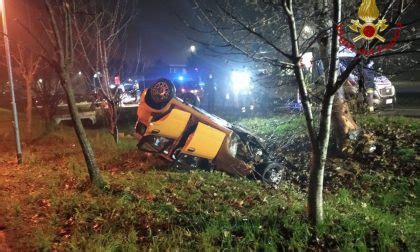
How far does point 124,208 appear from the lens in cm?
731

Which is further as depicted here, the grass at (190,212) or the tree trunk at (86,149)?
the tree trunk at (86,149)

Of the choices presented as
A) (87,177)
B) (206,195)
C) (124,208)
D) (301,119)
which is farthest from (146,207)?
(301,119)

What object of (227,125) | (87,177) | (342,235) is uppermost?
(227,125)

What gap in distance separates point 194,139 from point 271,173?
2.17 meters

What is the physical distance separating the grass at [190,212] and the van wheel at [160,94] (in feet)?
5.32

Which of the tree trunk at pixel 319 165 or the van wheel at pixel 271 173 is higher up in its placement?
the tree trunk at pixel 319 165

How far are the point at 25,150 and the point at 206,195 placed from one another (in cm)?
879

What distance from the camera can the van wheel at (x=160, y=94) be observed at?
10016mm

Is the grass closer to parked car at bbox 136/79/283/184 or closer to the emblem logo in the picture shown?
parked car at bbox 136/79/283/184

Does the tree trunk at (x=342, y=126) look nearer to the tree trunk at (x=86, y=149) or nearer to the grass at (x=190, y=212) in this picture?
the grass at (x=190, y=212)

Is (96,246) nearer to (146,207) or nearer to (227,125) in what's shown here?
(146,207)

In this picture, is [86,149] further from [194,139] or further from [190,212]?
[190,212]

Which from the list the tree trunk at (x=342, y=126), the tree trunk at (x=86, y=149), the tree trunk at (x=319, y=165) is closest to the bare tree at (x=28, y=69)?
the tree trunk at (x=86, y=149)

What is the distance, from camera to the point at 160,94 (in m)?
10.1
